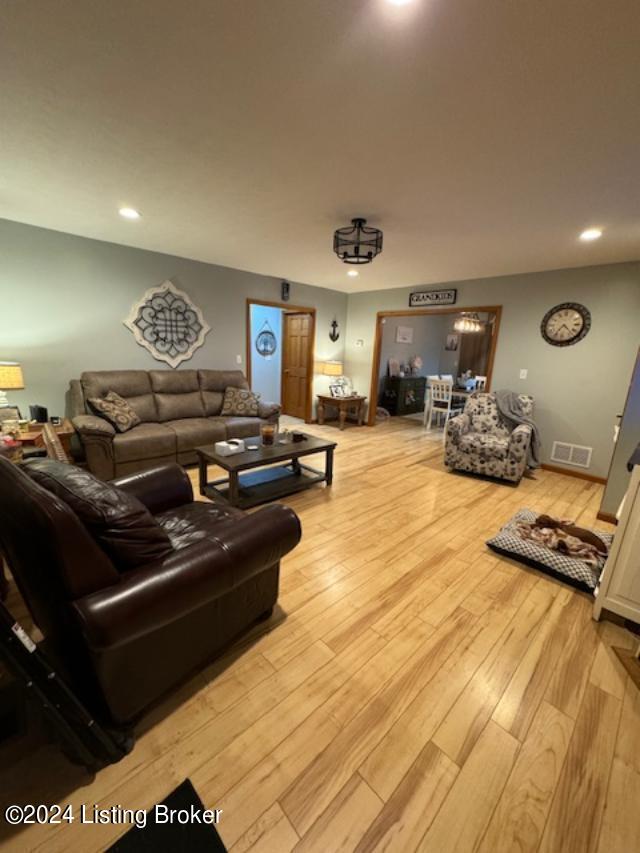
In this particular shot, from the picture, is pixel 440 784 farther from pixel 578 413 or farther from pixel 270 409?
pixel 578 413

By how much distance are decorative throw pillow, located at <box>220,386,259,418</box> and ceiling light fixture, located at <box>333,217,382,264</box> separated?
2.20 meters

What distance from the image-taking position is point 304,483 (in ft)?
10.9

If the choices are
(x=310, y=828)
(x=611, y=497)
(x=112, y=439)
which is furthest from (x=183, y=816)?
(x=611, y=497)

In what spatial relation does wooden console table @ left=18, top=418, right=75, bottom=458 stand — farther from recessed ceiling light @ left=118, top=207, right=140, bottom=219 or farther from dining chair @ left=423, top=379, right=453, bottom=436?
dining chair @ left=423, top=379, right=453, bottom=436

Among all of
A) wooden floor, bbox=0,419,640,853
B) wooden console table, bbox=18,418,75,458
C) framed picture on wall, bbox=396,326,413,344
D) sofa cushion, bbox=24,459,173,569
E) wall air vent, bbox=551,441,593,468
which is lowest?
wooden floor, bbox=0,419,640,853

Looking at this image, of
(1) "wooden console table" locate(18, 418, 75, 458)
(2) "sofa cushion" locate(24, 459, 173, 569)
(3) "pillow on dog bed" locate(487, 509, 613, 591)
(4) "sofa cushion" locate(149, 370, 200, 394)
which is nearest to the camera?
(2) "sofa cushion" locate(24, 459, 173, 569)

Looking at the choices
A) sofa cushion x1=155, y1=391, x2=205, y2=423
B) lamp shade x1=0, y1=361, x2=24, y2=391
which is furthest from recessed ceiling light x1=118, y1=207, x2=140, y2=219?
sofa cushion x1=155, y1=391, x2=205, y2=423

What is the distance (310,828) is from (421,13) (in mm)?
2525

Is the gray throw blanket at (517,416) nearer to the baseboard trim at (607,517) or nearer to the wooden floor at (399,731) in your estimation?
the baseboard trim at (607,517)

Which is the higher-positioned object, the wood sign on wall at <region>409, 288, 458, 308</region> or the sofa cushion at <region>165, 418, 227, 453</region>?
the wood sign on wall at <region>409, 288, 458, 308</region>

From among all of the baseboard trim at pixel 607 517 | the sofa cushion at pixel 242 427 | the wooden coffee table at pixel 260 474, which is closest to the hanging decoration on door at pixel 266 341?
the sofa cushion at pixel 242 427

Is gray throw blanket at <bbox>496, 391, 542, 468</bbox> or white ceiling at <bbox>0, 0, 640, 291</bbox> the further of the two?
gray throw blanket at <bbox>496, 391, 542, 468</bbox>

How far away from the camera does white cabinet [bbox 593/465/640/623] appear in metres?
1.64

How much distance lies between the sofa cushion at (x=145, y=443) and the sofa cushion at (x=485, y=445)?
127 inches
